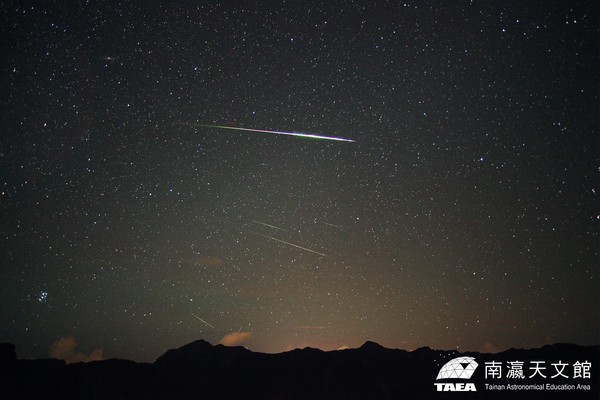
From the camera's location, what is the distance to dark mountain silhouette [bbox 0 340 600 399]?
49.7m

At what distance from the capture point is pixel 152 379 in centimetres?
5691

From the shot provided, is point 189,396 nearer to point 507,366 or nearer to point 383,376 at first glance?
point 383,376

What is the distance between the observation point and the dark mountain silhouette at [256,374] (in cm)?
4972

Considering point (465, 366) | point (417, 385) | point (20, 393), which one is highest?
point (465, 366)

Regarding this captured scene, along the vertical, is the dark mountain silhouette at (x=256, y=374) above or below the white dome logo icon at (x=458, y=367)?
below

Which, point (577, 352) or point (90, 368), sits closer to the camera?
point (577, 352)

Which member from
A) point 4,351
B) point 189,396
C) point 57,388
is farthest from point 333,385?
point 4,351

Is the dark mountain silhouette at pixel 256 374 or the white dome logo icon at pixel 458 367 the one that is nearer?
the white dome logo icon at pixel 458 367

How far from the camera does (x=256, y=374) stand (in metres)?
58.2

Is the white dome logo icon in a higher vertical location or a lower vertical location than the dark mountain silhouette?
higher

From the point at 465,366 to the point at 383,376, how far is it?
36385 millimetres

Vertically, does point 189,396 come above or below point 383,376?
below

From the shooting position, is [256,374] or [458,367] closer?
[458,367]

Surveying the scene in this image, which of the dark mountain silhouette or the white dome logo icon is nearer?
the white dome logo icon
